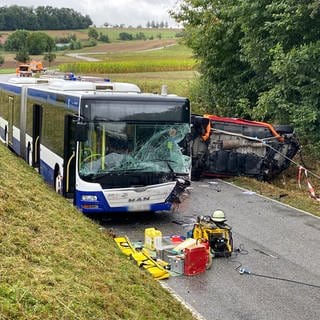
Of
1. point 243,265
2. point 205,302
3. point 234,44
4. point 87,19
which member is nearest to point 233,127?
point 234,44

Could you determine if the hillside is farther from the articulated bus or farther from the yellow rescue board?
the articulated bus

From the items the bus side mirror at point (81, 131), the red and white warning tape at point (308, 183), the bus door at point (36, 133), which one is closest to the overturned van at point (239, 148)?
the red and white warning tape at point (308, 183)

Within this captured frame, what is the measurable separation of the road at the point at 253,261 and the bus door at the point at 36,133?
4535 millimetres

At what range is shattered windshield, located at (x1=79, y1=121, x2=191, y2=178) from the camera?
39.2 ft

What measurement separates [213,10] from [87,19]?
127 meters

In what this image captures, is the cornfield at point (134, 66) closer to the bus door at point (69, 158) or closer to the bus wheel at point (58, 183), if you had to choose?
the bus wheel at point (58, 183)

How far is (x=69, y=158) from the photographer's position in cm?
1285

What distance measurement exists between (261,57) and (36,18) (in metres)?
119

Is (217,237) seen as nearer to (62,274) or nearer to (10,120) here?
(62,274)

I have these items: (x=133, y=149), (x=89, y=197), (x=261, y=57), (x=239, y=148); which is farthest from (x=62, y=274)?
(x=261, y=57)

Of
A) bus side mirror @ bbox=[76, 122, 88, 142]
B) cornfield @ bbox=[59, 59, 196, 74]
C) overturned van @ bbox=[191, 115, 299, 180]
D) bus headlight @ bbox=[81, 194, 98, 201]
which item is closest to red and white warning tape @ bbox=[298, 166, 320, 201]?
overturned van @ bbox=[191, 115, 299, 180]

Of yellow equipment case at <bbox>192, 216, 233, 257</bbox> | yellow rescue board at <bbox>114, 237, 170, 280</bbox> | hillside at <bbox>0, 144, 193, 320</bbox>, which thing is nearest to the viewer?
hillside at <bbox>0, 144, 193, 320</bbox>

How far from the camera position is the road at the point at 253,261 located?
8.13 m

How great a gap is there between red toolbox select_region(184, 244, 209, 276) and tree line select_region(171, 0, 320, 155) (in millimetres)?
9705
